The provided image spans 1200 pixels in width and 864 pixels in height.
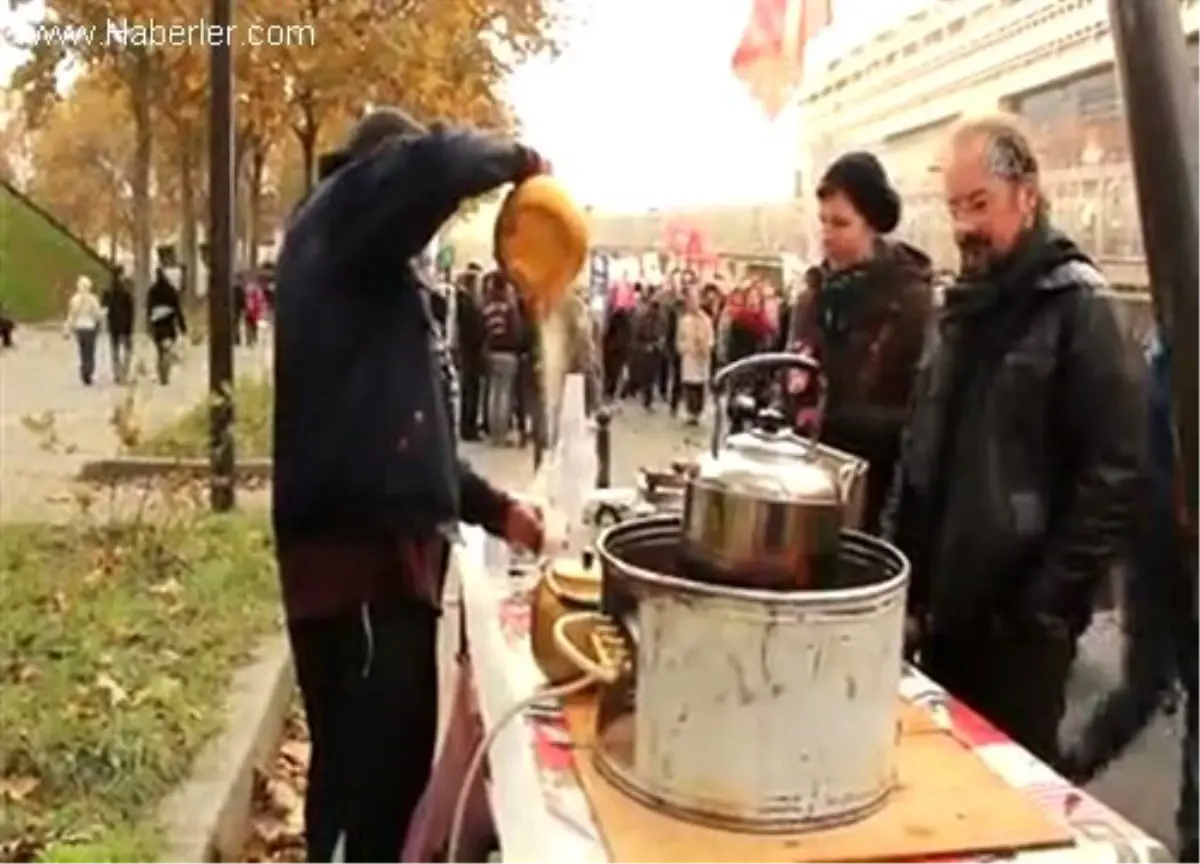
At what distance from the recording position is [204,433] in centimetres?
1086

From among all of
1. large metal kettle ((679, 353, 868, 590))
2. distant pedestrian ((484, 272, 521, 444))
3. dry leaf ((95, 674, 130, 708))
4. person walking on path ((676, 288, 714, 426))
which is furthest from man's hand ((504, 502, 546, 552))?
person walking on path ((676, 288, 714, 426))

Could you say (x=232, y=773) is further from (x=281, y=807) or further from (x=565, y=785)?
(x=565, y=785)

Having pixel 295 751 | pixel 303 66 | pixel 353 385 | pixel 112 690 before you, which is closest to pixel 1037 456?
pixel 353 385

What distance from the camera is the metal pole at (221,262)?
A: 27.5ft

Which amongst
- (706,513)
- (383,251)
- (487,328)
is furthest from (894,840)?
(487,328)

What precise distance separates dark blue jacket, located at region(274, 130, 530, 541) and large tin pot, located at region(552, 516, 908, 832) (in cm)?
110

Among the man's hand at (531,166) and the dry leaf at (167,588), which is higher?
the man's hand at (531,166)

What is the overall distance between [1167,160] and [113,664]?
4.01m

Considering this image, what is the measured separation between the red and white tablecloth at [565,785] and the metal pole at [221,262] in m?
6.16

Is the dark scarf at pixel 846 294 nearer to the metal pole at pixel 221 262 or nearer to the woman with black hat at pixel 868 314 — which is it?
the woman with black hat at pixel 868 314

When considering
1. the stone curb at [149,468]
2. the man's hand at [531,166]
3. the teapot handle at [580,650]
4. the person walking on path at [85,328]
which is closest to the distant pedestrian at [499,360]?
the stone curb at [149,468]

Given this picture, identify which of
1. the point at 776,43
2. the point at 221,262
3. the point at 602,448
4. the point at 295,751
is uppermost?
the point at 776,43

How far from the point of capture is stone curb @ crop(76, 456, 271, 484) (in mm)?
9758

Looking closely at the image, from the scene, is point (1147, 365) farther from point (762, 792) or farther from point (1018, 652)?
point (762, 792)
